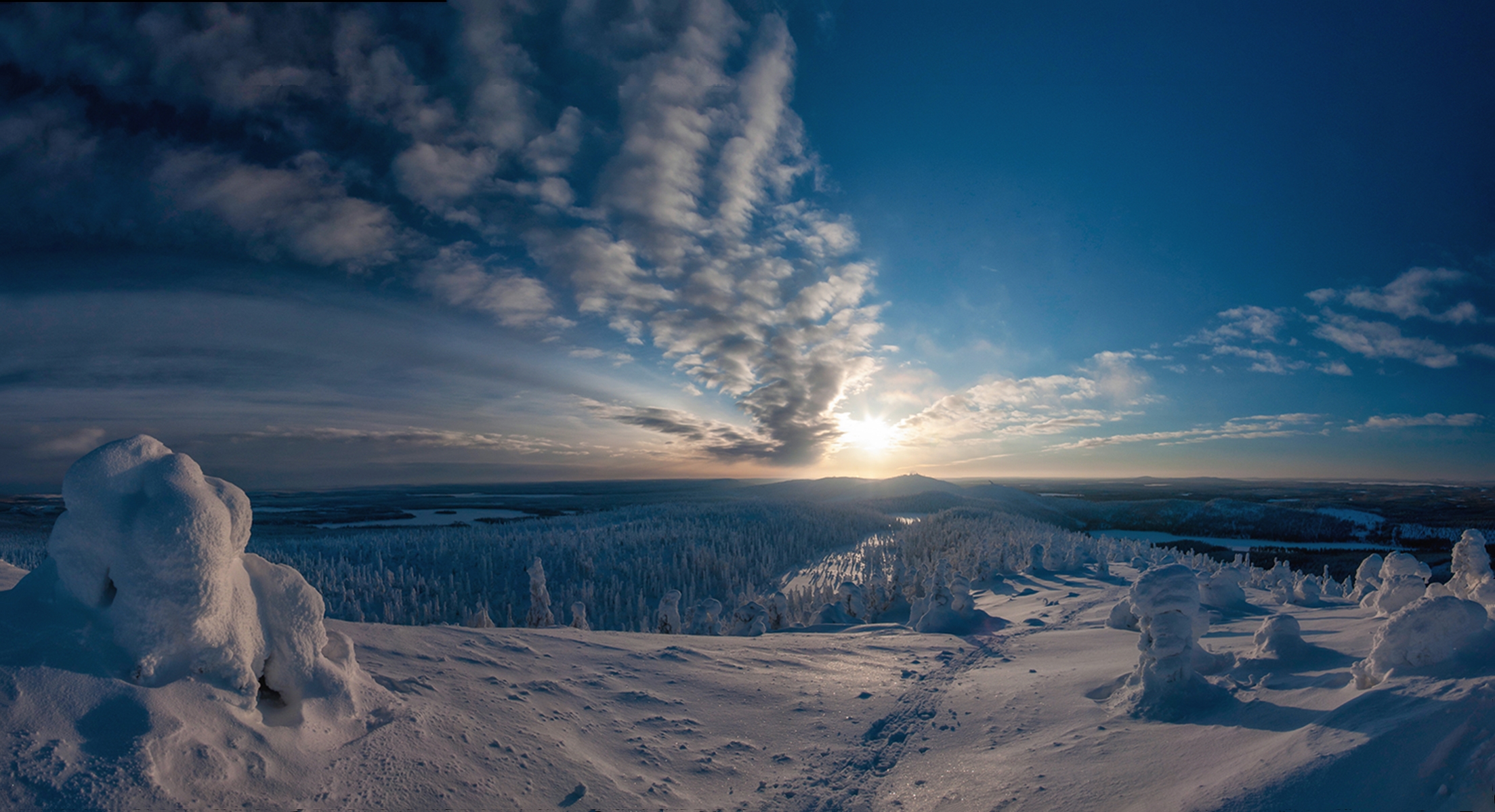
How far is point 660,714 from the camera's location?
20.4 feet

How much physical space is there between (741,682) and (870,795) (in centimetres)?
272

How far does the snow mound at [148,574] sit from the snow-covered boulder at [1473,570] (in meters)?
16.3

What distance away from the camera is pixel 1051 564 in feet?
72.3

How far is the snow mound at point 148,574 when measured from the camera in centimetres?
375

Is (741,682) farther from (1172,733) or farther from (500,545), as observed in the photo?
(500,545)

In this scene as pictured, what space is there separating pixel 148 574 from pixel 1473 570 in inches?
698

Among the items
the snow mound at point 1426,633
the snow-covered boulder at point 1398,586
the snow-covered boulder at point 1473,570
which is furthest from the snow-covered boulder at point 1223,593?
the snow mound at point 1426,633

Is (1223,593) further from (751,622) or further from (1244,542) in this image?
(1244,542)

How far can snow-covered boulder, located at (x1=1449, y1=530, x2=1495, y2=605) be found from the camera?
848 cm

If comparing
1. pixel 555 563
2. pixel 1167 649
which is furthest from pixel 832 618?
pixel 555 563

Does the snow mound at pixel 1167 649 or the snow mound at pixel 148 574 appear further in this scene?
the snow mound at pixel 1167 649

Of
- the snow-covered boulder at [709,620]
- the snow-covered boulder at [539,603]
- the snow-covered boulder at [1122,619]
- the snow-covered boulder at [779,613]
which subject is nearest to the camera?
the snow-covered boulder at [1122,619]

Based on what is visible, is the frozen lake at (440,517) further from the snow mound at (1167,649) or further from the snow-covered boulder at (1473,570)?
the snow-covered boulder at (1473,570)

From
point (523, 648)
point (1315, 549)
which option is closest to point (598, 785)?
point (523, 648)
